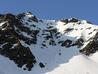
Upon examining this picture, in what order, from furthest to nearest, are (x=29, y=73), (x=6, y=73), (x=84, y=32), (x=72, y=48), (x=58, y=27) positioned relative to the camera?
(x=58, y=27) → (x=84, y=32) → (x=72, y=48) → (x=29, y=73) → (x=6, y=73)

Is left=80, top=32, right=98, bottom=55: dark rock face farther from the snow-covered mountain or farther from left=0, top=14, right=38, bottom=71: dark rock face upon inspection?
Result: left=0, top=14, right=38, bottom=71: dark rock face

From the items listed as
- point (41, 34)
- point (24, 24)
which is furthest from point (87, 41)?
point (24, 24)

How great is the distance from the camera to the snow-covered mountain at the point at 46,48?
13562 centimetres

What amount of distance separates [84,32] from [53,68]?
4912 cm

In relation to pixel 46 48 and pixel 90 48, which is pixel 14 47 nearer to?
pixel 46 48

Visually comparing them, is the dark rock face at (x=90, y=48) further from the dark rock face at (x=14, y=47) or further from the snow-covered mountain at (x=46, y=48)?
the dark rock face at (x=14, y=47)

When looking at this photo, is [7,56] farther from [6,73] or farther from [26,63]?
[6,73]

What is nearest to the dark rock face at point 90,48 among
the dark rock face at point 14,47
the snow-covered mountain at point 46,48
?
the snow-covered mountain at point 46,48

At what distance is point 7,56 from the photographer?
5497 inches

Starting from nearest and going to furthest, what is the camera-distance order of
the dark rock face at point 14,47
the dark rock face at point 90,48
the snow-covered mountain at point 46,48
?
the snow-covered mountain at point 46,48 → the dark rock face at point 14,47 → the dark rock face at point 90,48

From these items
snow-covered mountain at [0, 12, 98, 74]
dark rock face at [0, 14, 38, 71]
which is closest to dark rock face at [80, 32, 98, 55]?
snow-covered mountain at [0, 12, 98, 74]

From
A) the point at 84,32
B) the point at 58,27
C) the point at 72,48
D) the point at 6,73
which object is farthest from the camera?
the point at 58,27

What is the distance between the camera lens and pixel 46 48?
162000 mm

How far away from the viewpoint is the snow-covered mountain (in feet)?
445
